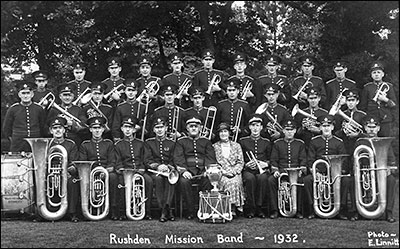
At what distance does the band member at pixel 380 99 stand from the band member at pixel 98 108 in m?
3.80

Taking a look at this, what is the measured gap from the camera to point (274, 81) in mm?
9688

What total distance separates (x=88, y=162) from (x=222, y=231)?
199 cm

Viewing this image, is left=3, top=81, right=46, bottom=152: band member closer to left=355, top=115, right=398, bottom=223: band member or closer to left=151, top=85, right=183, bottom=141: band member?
left=151, top=85, right=183, bottom=141: band member

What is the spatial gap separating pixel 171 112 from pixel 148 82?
749 millimetres

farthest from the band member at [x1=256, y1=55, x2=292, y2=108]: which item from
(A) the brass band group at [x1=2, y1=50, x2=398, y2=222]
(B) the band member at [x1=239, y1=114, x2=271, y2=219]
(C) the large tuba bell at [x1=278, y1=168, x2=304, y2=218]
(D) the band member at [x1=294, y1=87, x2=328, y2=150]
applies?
(C) the large tuba bell at [x1=278, y1=168, x2=304, y2=218]

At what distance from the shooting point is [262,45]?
35.0 ft

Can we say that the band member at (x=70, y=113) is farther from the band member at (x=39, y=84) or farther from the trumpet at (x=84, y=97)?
the band member at (x=39, y=84)

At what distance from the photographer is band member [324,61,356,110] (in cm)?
958

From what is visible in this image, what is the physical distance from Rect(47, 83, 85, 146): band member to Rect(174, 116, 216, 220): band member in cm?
149

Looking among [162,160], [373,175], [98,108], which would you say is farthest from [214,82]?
[373,175]

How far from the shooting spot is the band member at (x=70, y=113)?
352 inches

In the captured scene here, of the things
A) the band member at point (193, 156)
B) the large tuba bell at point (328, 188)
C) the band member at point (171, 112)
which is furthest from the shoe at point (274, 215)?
the band member at point (171, 112)

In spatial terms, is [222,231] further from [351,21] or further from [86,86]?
[351,21]

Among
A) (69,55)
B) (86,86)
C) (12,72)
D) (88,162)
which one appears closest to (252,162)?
(88,162)
